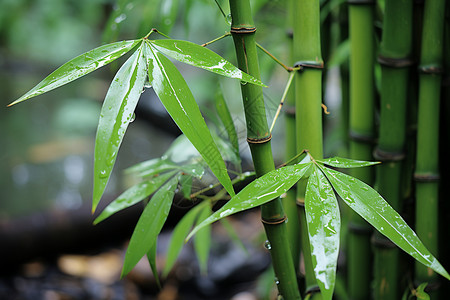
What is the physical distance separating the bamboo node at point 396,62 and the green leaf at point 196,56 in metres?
0.23

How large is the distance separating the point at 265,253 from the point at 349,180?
102cm

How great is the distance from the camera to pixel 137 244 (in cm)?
39

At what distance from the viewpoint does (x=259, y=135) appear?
360 mm

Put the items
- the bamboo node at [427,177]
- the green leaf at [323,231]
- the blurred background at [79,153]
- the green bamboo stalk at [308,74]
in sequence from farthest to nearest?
1. the blurred background at [79,153]
2. the bamboo node at [427,177]
3. the green bamboo stalk at [308,74]
4. the green leaf at [323,231]

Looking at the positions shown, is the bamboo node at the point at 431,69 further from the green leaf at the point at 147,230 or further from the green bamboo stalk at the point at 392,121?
the green leaf at the point at 147,230

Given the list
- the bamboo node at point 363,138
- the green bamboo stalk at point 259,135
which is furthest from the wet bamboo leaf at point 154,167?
the bamboo node at point 363,138

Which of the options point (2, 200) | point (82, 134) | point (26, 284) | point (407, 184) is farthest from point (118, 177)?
point (407, 184)

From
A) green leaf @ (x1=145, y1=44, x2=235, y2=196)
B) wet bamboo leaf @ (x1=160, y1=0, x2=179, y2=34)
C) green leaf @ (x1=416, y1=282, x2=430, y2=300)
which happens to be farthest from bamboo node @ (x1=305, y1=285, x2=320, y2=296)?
wet bamboo leaf @ (x1=160, y1=0, x2=179, y2=34)

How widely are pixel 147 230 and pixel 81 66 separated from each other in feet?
0.51

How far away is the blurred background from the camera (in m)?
1.10

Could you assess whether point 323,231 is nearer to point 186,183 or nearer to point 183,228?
point 186,183

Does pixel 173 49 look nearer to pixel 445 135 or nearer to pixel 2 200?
pixel 445 135

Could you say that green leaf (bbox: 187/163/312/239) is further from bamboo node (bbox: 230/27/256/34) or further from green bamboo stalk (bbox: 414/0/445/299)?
green bamboo stalk (bbox: 414/0/445/299)

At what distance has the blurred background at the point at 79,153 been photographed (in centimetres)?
110
